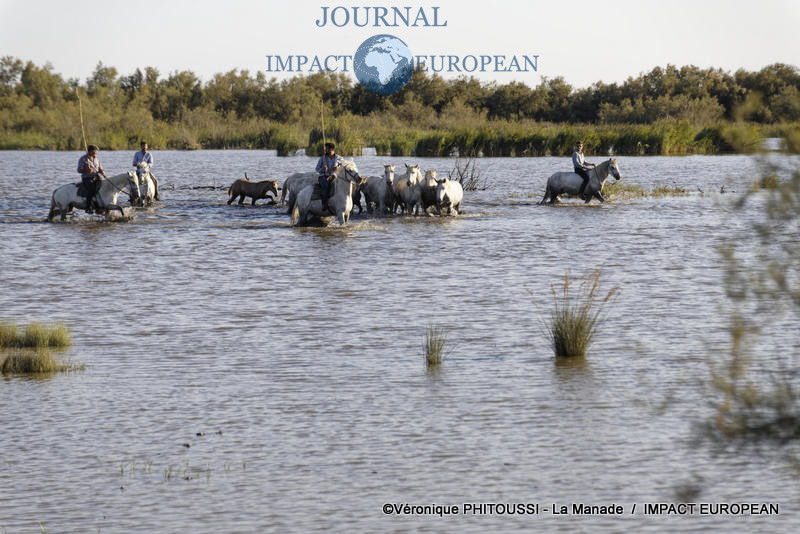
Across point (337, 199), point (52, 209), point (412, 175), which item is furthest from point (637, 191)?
point (52, 209)

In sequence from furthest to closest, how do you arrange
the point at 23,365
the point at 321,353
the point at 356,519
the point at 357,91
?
the point at 357,91
the point at 321,353
the point at 23,365
the point at 356,519

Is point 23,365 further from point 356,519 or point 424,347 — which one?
point 356,519

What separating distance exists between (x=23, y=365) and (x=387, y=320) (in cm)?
459

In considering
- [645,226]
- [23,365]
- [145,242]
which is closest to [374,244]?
[145,242]

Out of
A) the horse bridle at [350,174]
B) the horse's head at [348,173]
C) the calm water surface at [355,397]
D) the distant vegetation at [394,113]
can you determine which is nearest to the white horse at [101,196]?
the calm water surface at [355,397]

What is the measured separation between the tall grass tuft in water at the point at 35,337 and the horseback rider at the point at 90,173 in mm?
14033

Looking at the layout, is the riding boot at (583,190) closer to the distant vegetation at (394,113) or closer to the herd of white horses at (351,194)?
the herd of white horses at (351,194)

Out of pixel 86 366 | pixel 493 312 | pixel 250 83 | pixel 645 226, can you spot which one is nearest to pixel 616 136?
pixel 645 226

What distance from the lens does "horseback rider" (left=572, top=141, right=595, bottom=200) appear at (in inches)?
1214

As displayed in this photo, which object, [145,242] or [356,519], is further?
[145,242]

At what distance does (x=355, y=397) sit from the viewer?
9555mm

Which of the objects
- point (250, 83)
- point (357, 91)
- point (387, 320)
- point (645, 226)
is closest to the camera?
point (387, 320)

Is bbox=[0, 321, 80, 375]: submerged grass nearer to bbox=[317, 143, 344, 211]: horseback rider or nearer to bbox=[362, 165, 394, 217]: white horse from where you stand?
bbox=[317, 143, 344, 211]: horseback rider

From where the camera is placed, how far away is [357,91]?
98000mm
